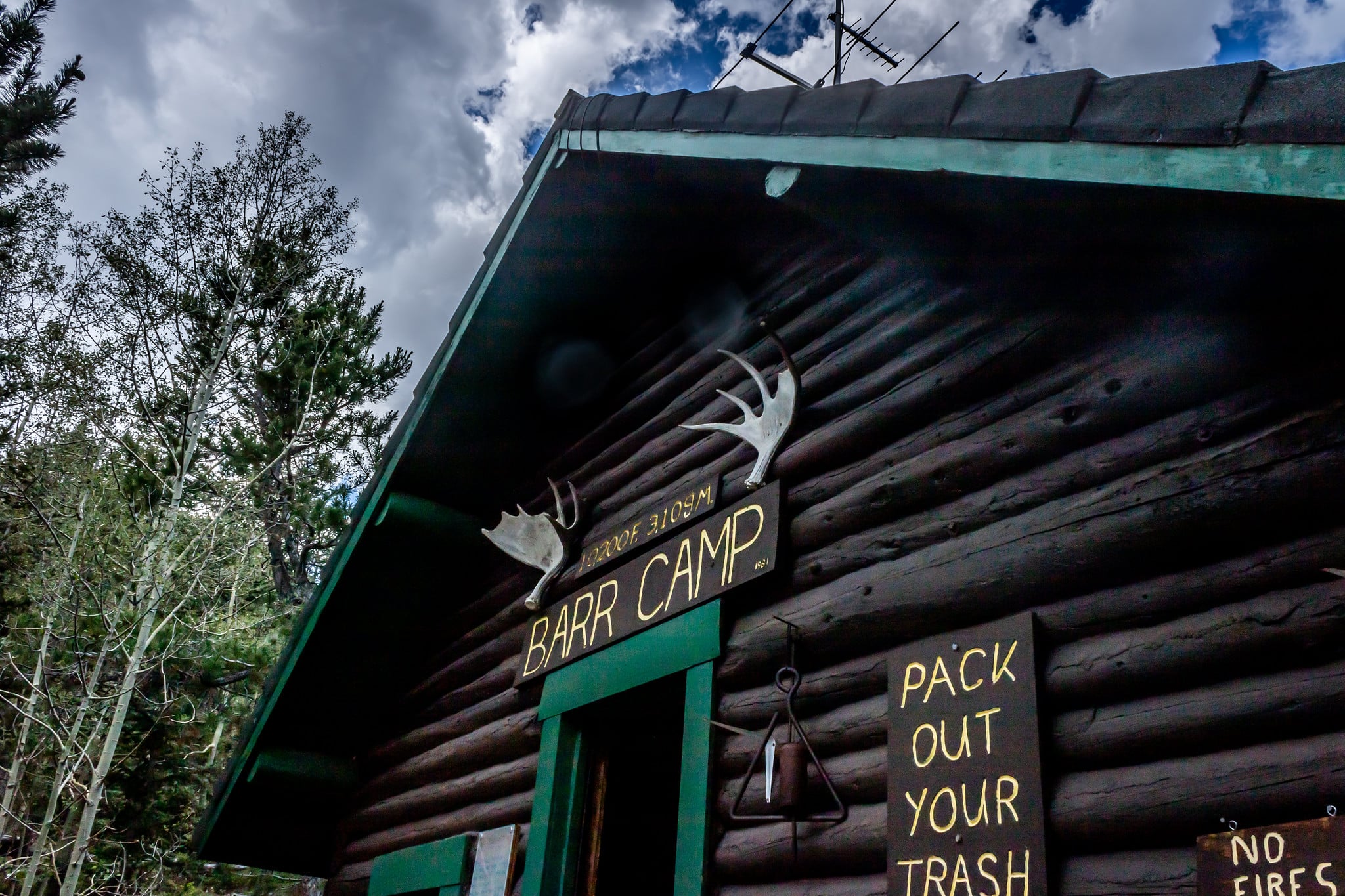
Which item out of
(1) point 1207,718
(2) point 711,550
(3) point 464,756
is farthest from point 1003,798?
(3) point 464,756

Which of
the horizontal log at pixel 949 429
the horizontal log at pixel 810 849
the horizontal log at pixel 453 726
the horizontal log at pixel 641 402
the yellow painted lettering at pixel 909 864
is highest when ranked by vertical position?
the horizontal log at pixel 641 402

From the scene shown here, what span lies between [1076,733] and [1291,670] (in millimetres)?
548

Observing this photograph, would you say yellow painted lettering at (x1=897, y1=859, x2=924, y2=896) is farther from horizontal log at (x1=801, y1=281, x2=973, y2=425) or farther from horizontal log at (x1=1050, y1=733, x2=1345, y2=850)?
horizontal log at (x1=801, y1=281, x2=973, y2=425)

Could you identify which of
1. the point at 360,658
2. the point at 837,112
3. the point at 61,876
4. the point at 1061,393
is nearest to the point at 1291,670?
the point at 1061,393

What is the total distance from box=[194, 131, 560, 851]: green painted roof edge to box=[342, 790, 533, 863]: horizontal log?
95 centimetres

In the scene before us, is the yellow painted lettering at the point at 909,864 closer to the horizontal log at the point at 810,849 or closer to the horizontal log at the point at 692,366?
the horizontal log at the point at 810,849

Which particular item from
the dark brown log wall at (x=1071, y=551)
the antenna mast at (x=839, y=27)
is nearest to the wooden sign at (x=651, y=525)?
the dark brown log wall at (x=1071, y=551)

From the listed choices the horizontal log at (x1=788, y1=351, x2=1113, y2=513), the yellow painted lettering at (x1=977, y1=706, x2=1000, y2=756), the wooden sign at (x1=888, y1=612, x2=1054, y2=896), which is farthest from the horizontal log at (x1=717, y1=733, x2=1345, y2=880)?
the horizontal log at (x1=788, y1=351, x2=1113, y2=513)

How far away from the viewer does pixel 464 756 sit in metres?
5.57

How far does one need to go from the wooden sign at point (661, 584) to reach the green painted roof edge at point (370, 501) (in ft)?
Answer: 4.73

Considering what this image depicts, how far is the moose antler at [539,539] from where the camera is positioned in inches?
212

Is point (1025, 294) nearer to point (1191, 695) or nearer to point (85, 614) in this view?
point (1191, 695)

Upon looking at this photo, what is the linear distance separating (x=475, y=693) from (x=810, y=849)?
2975 mm

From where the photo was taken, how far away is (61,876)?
1591cm
